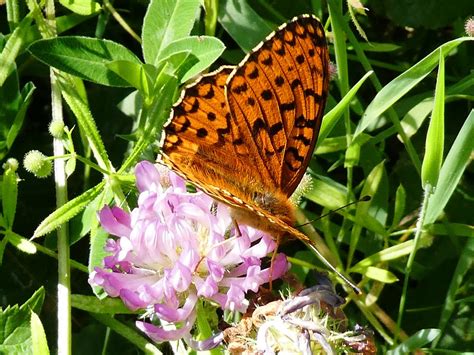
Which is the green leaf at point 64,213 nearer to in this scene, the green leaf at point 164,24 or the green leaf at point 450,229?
the green leaf at point 164,24

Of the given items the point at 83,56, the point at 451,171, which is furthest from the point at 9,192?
the point at 451,171

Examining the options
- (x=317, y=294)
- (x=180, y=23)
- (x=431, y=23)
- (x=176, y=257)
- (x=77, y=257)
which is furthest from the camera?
(x=431, y=23)

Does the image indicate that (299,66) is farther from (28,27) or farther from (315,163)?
(28,27)

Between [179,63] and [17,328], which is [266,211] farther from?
[17,328]

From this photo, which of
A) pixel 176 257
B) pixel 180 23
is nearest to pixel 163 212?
pixel 176 257

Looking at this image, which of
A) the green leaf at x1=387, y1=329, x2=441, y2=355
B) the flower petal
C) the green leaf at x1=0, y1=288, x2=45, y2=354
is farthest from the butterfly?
the green leaf at x1=0, y1=288, x2=45, y2=354

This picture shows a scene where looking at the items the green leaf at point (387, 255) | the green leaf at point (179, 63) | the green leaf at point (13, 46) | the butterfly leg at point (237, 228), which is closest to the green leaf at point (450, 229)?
the green leaf at point (387, 255)
